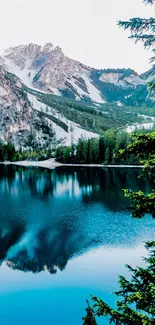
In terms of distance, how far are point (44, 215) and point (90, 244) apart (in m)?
15.6

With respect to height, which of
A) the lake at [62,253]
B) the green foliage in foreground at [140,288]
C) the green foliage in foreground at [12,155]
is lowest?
the lake at [62,253]

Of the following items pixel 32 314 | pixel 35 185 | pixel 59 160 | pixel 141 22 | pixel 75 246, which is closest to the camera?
pixel 141 22

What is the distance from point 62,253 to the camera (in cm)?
3169

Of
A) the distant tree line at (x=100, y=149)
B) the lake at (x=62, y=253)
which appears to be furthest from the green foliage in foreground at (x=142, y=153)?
the distant tree line at (x=100, y=149)

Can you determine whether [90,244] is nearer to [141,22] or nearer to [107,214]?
[107,214]

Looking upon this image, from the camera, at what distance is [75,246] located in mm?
33375

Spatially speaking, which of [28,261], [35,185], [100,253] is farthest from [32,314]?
[35,185]

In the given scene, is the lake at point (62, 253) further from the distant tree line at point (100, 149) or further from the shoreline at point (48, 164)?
the distant tree line at point (100, 149)

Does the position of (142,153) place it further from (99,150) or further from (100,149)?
(100,149)

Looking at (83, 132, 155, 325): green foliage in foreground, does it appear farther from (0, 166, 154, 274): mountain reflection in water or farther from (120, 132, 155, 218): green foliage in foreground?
(0, 166, 154, 274): mountain reflection in water

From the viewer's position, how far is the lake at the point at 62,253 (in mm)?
21844

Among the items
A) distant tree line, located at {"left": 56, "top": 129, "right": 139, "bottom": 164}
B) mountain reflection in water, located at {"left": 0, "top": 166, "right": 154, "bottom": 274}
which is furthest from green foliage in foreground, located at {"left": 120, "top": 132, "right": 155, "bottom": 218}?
distant tree line, located at {"left": 56, "top": 129, "right": 139, "bottom": 164}

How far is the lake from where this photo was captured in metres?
21.8

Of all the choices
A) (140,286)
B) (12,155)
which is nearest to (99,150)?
(12,155)
